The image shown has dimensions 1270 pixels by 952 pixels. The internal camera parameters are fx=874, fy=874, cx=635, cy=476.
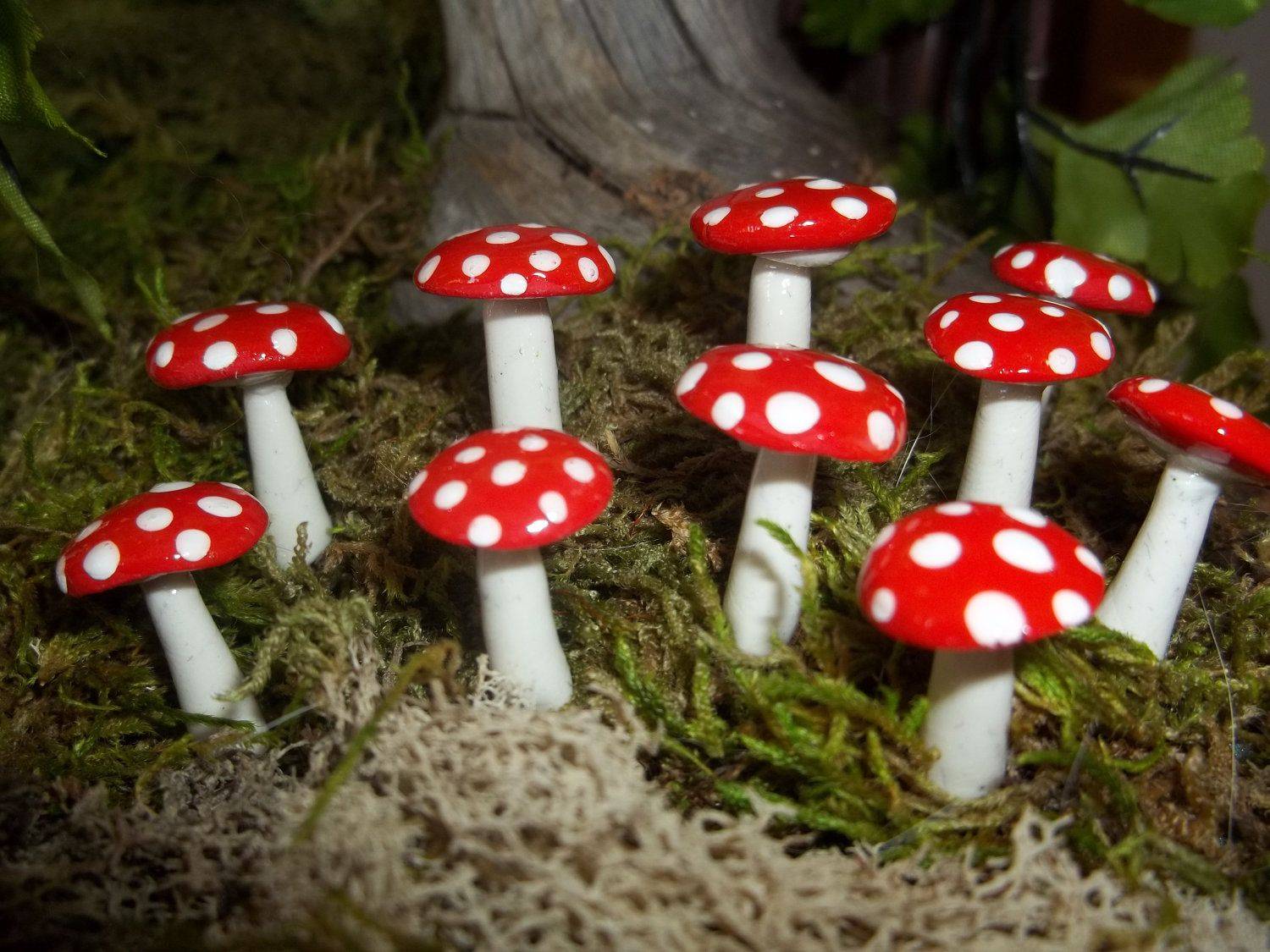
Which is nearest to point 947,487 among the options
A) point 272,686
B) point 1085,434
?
point 1085,434

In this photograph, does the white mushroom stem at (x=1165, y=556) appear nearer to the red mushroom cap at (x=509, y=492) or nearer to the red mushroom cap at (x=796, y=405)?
the red mushroom cap at (x=796, y=405)

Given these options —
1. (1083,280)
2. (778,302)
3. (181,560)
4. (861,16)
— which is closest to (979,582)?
(778,302)

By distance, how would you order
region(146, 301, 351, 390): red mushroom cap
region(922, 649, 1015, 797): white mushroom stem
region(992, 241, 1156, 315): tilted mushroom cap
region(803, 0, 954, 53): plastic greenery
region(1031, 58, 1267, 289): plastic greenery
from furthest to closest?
region(803, 0, 954, 53): plastic greenery
region(1031, 58, 1267, 289): plastic greenery
region(992, 241, 1156, 315): tilted mushroom cap
region(146, 301, 351, 390): red mushroom cap
region(922, 649, 1015, 797): white mushroom stem

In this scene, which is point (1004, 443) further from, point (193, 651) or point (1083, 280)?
point (193, 651)

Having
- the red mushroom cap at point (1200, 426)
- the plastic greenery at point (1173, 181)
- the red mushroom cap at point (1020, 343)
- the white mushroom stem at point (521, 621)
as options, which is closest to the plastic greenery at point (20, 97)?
the white mushroom stem at point (521, 621)

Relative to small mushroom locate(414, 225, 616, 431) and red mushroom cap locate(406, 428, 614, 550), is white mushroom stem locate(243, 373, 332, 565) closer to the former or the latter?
small mushroom locate(414, 225, 616, 431)

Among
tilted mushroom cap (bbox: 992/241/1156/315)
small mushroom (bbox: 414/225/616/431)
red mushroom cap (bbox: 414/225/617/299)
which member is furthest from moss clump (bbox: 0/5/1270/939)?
red mushroom cap (bbox: 414/225/617/299)
